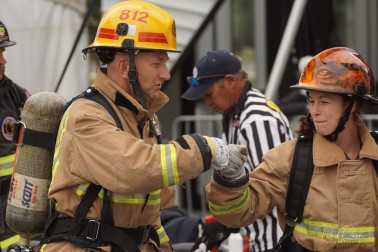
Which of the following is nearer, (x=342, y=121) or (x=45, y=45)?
(x=342, y=121)

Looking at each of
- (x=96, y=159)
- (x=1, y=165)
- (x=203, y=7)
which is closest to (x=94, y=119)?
(x=96, y=159)

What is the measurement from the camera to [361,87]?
3.95 m

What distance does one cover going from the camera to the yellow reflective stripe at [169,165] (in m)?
3.48

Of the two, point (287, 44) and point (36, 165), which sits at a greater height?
point (287, 44)

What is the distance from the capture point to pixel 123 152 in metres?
3.46

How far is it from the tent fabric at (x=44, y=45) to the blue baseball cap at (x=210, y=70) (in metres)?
1.99

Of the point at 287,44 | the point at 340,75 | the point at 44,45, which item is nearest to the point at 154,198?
the point at 340,75

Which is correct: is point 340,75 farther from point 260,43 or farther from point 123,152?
point 260,43

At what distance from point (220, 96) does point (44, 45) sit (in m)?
2.45

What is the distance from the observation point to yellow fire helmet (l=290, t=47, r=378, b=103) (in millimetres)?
3910

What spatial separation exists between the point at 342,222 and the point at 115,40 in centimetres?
127

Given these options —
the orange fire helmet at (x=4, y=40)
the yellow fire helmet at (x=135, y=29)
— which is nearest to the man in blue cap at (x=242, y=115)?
the orange fire helmet at (x=4, y=40)

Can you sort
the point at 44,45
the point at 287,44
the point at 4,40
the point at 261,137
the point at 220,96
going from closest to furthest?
the point at 261,137, the point at 4,40, the point at 220,96, the point at 287,44, the point at 44,45

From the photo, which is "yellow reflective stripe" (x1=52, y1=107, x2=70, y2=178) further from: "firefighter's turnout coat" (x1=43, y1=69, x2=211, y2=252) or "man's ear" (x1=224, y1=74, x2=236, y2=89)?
"man's ear" (x1=224, y1=74, x2=236, y2=89)
